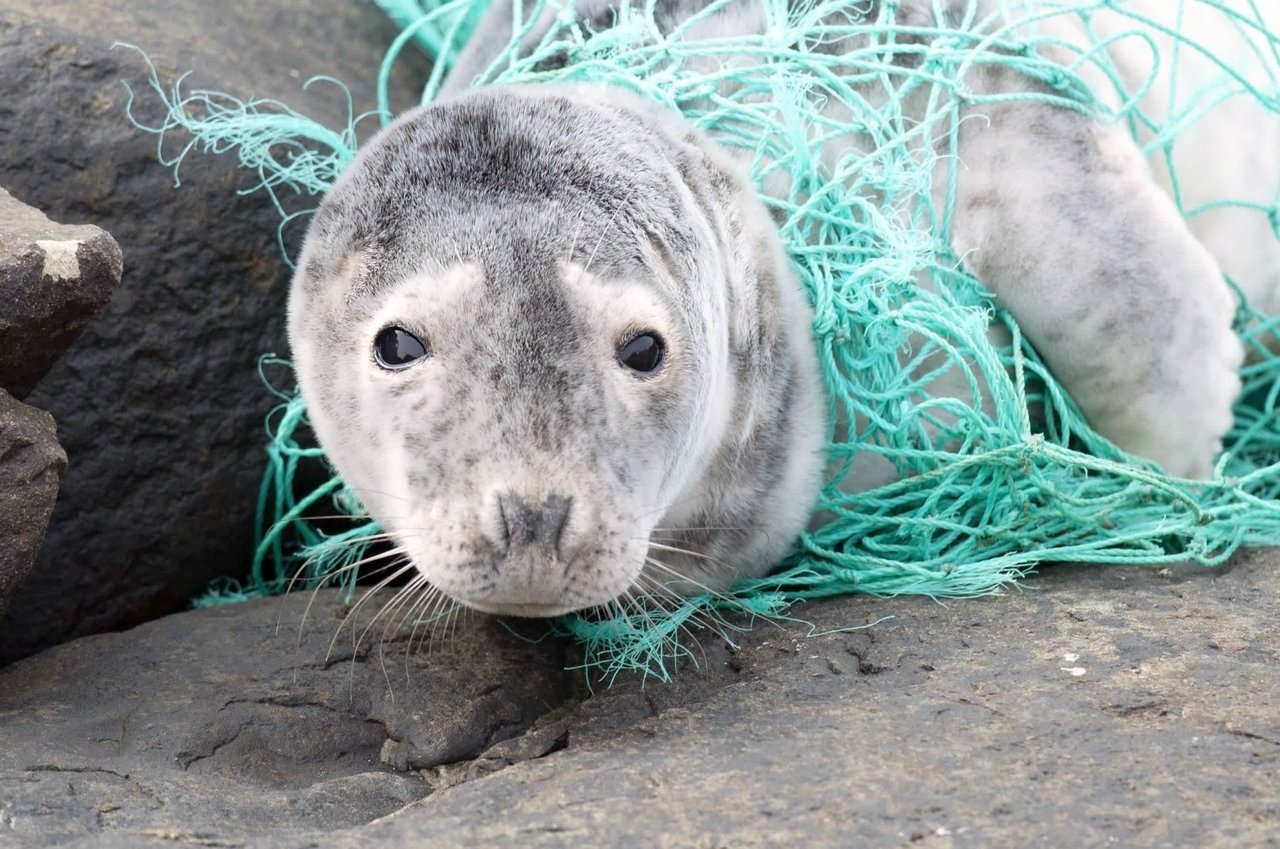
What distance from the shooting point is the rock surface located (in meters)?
1.83

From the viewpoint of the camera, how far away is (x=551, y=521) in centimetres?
208

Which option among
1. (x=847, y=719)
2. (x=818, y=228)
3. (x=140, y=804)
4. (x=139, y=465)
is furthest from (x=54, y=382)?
(x=847, y=719)

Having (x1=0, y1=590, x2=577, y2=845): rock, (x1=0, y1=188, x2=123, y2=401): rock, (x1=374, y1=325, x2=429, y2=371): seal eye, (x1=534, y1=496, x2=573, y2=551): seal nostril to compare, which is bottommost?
(x1=0, y1=590, x2=577, y2=845): rock

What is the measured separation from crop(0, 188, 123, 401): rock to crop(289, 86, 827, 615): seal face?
350 millimetres

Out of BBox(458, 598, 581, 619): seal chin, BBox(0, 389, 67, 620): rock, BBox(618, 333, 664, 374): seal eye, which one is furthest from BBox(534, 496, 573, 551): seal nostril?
BBox(0, 389, 67, 620): rock

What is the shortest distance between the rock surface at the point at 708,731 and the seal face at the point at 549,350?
286 mm

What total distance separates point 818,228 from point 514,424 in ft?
3.91

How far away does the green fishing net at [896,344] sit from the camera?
2805 mm

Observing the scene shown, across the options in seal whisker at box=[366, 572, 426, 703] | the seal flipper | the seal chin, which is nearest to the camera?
the seal chin

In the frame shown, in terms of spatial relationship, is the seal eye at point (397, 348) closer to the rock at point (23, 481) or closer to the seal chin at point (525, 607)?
the seal chin at point (525, 607)

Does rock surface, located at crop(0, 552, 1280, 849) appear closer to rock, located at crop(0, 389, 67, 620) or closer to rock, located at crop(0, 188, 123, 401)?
rock, located at crop(0, 389, 67, 620)

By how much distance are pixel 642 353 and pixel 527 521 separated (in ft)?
1.30

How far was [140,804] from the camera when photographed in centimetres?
205

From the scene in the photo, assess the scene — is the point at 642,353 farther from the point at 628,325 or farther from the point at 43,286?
the point at 43,286
